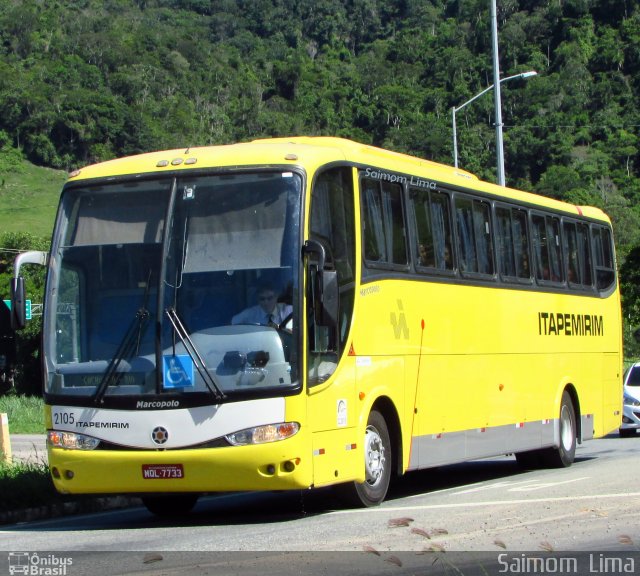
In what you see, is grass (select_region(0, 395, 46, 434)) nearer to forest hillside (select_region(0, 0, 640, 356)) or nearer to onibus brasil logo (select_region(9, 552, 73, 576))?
onibus brasil logo (select_region(9, 552, 73, 576))

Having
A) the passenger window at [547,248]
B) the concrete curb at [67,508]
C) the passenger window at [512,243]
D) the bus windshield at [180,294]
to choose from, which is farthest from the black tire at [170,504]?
the passenger window at [547,248]

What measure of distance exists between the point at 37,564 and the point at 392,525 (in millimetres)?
2646

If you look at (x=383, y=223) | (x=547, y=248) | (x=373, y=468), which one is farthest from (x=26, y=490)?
(x=547, y=248)

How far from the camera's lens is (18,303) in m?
11.8

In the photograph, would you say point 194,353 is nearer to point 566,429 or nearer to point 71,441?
point 71,441

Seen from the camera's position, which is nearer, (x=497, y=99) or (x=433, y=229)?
(x=433, y=229)

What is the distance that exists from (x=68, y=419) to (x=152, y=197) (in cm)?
216

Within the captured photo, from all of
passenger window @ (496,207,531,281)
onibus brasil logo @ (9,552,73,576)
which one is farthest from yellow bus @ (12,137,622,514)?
passenger window @ (496,207,531,281)

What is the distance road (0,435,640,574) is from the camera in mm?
9562

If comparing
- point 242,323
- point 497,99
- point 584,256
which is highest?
point 497,99

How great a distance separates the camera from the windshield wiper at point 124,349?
1138 centimetres

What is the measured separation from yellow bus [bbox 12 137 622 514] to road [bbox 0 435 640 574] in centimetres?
43

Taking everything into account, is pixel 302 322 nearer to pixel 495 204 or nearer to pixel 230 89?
pixel 495 204

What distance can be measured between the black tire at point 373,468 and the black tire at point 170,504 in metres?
1.73
